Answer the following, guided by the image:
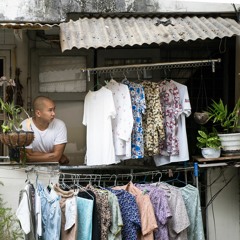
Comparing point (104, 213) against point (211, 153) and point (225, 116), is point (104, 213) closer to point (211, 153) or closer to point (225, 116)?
point (211, 153)

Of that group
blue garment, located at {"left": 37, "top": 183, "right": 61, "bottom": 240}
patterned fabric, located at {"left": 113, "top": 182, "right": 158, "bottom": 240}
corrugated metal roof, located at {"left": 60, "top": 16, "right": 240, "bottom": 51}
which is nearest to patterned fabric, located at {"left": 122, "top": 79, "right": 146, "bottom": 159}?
patterned fabric, located at {"left": 113, "top": 182, "right": 158, "bottom": 240}

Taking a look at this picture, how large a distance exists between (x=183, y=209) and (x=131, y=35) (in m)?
2.51

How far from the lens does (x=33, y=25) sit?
269 inches

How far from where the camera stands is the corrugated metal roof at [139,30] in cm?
698

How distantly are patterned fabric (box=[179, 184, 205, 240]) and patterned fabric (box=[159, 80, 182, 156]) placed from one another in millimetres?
596

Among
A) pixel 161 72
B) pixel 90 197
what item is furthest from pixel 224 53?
pixel 90 197

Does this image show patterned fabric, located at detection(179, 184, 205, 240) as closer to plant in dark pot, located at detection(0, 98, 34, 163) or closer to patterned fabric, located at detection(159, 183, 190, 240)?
patterned fabric, located at detection(159, 183, 190, 240)

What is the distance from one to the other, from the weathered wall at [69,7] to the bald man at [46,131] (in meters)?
1.47

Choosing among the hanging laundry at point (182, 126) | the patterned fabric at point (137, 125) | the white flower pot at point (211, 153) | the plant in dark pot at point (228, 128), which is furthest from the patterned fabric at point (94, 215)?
the plant in dark pot at point (228, 128)

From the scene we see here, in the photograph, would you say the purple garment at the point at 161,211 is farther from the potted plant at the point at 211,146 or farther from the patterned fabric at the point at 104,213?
the potted plant at the point at 211,146

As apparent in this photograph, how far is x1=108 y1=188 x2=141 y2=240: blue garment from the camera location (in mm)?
6664

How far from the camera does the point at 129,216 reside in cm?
668

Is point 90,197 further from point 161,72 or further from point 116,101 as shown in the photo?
point 161,72

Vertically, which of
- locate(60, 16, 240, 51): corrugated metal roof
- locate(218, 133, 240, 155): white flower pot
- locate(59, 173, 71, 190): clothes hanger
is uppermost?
locate(60, 16, 240, 51): corrugated metal roof
